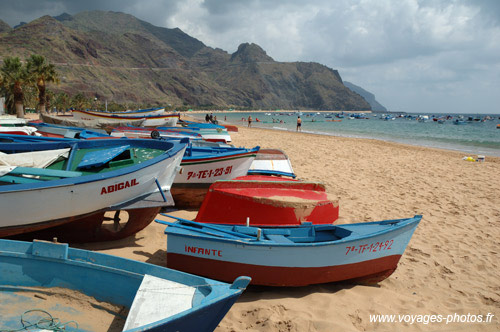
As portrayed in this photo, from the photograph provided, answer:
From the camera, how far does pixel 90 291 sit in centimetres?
372

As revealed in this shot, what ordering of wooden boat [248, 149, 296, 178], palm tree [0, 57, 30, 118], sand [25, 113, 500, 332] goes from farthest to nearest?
palm tree [0, 57, 30, 118], wooden boat [248, 149, 296, 178], sand [25, 113, 500, 332]

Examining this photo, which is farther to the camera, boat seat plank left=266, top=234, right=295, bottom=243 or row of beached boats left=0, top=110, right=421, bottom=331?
boat seat plank left=266, top=234, right=295, bottom=243

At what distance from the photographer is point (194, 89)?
17075 centimetres

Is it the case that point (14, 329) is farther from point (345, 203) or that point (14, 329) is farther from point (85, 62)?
point (85, 62)

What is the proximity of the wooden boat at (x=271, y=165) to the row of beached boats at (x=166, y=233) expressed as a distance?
2021mm

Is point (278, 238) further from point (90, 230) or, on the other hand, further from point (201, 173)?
point (201, 173)

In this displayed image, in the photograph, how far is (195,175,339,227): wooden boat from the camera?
6273 millimetres

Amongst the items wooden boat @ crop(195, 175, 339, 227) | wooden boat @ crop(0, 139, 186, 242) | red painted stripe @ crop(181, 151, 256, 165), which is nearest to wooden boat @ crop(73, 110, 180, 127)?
red painted stripe @ crop(181, 151, 256, 165)

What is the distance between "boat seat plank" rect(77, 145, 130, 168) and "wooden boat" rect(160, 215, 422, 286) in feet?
7.81

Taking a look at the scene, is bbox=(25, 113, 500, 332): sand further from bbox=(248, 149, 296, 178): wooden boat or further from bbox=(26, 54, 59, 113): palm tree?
bbox=(26, 54, 59, 113): palm tree

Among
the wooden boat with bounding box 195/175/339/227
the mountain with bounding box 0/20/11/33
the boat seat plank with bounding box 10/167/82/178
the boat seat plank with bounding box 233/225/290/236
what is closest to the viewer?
the boat seat plank with bounding box 233/225/290/236

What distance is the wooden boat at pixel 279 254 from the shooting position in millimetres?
4684

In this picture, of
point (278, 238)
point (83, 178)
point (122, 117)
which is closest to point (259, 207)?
point (278, 238)

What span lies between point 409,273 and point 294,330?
2.99 metres
